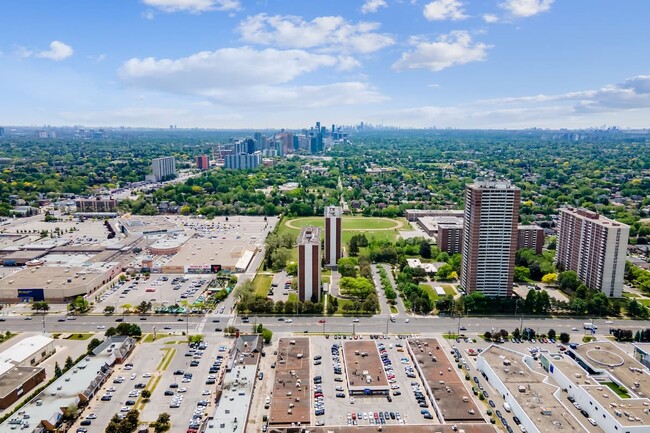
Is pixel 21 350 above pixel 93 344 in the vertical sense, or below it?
Answer: above

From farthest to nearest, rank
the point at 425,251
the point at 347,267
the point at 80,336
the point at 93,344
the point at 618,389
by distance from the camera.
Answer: the point at 425,251
the point at 347,267
the point at 80,336
the point at 93,344
the point at 618,389

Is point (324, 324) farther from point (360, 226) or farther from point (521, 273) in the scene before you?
point (360, 226)

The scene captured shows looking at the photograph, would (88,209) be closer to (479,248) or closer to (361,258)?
(361,258)

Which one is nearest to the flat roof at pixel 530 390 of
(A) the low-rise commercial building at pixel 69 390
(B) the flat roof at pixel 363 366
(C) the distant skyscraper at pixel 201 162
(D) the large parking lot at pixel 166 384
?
(B) the flat roof at pixel 363 366

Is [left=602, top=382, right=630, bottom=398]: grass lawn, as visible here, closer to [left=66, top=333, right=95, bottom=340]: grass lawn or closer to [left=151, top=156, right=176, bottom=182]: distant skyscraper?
[left=66, top=333, right=95, bottom=340]: grass lawn

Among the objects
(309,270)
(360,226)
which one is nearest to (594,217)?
(309,270)

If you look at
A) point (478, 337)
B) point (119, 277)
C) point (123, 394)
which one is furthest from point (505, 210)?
point (119, 277)
